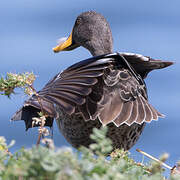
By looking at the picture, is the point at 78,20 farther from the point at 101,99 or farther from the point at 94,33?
the point at 101,99

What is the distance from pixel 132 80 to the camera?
301 centimetres

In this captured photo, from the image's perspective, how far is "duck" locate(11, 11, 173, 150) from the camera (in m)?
2.25

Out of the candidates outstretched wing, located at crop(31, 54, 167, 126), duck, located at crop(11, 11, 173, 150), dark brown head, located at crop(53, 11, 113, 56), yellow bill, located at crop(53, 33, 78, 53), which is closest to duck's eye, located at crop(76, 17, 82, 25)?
dark brown head, located at crop(53, 11, 113, 56)

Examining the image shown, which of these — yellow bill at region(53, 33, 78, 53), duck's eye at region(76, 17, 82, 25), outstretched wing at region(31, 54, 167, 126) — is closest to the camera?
outstretched wing at region(31, 54, 167, 126)

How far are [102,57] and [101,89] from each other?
0.45 m

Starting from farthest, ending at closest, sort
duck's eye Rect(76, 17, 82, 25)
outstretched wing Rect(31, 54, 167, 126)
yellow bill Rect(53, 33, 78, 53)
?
1. yellow bill Rect(53, 33, 78, 53)
2. duck's eye Rect(76, 17, 82, 25)
3. outstretched wing Rect(31, 54, 167, 126)

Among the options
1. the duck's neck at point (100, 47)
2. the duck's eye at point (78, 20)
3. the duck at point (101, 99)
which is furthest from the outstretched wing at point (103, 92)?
the duck's eye at point (78, 20)

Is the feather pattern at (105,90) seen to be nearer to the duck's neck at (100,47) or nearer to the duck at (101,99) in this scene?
the duck at (101,99)

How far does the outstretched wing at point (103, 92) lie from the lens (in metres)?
2.21

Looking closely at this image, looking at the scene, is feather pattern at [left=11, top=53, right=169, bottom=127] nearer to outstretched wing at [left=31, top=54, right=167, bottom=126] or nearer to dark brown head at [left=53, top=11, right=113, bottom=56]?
outstretched wing at [left=31, top=54, right=167, bottom=126]

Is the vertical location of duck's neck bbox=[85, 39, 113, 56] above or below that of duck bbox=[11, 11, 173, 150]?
above

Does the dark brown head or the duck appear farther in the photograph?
the dark brown head

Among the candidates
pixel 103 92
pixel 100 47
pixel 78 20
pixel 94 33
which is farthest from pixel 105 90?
pixel 78 20

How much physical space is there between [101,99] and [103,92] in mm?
63
